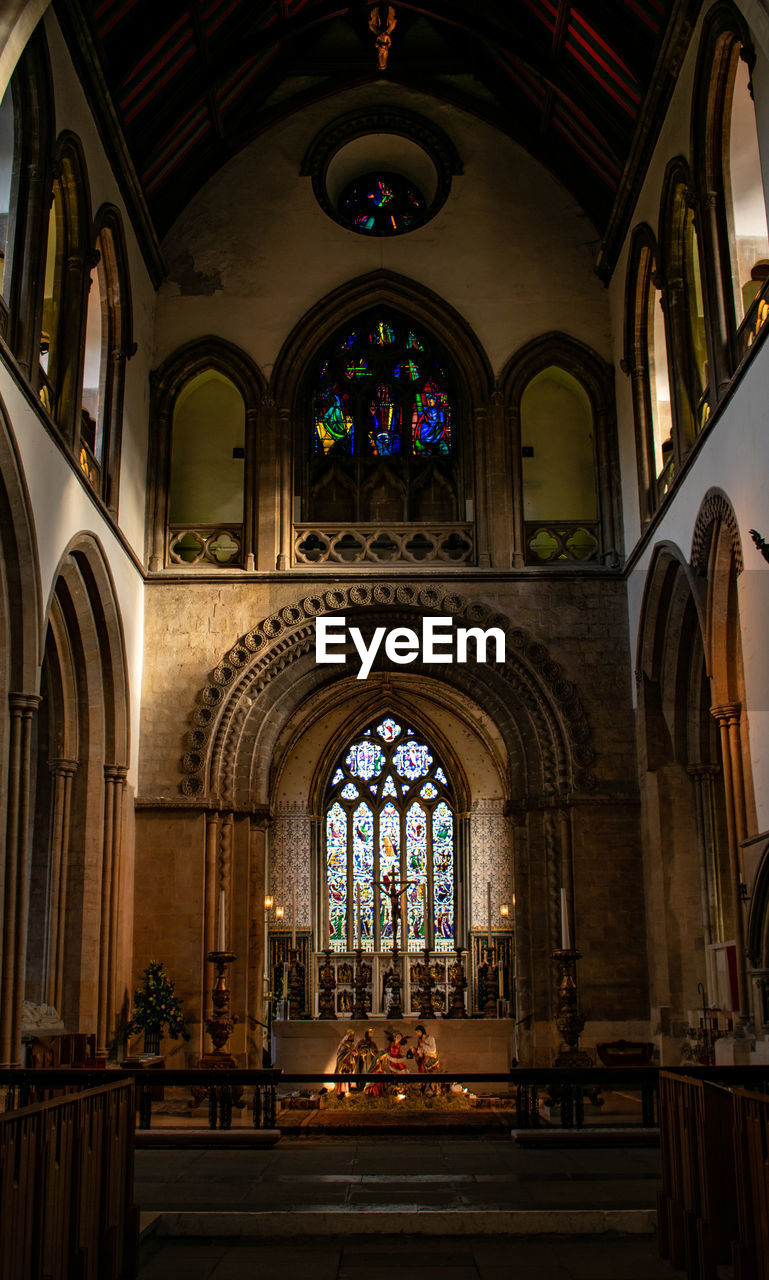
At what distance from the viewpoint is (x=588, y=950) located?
13.5 meters

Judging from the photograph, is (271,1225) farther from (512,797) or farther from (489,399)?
(489,399)

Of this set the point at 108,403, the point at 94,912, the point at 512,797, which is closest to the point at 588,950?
the point at 512,797

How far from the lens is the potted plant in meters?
12.7

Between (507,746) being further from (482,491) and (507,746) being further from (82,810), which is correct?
(82,810)

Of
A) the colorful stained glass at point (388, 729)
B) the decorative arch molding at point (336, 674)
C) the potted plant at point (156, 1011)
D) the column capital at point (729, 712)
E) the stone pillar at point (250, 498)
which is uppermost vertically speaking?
the stone pillar at point (250, 498)

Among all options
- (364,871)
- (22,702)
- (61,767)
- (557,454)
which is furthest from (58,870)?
(364,871)

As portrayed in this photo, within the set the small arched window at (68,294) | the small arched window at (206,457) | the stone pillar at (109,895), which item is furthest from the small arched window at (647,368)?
the stone pillar at (109,895)

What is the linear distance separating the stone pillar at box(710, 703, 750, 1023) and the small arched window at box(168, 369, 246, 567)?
6792mm

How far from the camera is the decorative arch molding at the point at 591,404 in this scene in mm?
14883

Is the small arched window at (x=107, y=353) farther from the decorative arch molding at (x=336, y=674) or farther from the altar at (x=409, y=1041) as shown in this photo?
the altar at (x=409, y=1041)

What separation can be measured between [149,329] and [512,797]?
23.1 feet

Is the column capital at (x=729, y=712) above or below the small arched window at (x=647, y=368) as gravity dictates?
below

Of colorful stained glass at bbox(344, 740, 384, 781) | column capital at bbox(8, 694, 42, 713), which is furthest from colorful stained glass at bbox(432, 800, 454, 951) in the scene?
column capital at bbox(8, 694, 42, 713)

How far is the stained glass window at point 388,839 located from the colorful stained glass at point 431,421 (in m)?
6.20
